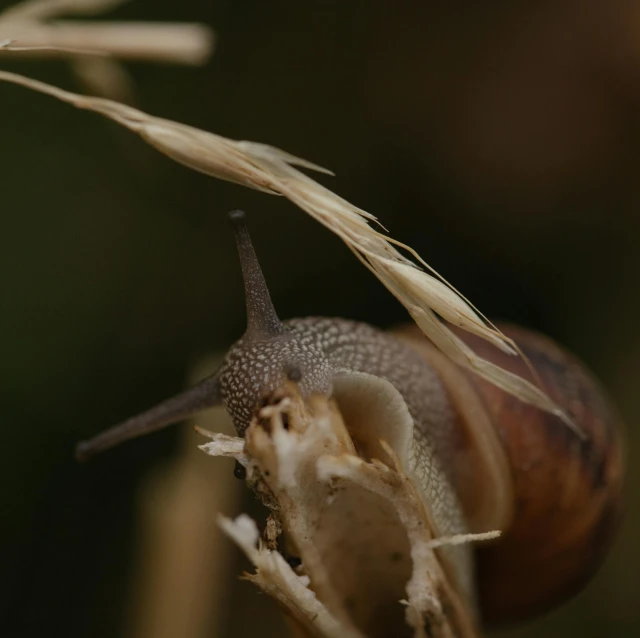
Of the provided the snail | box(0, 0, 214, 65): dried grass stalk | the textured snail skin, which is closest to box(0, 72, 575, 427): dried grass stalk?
the snail

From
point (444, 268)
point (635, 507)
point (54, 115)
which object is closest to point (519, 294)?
point (444, 268)

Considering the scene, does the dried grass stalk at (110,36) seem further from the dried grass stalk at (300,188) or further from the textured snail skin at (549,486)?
the textured snail skin at (549,486)

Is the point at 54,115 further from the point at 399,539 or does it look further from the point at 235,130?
the point at 399,539

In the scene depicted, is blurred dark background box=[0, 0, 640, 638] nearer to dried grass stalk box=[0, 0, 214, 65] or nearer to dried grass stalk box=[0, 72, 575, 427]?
dried grass stalk box=[0, 0, 214, 65]

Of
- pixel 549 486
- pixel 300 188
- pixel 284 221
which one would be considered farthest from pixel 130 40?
pixel 549 486

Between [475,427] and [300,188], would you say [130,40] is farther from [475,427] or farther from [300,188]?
[475,427]

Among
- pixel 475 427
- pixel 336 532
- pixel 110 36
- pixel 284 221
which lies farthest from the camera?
pixel 284 221

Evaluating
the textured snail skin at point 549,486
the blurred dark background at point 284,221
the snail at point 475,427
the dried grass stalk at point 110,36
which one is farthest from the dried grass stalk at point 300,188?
the blurred dark background at point 284,221
